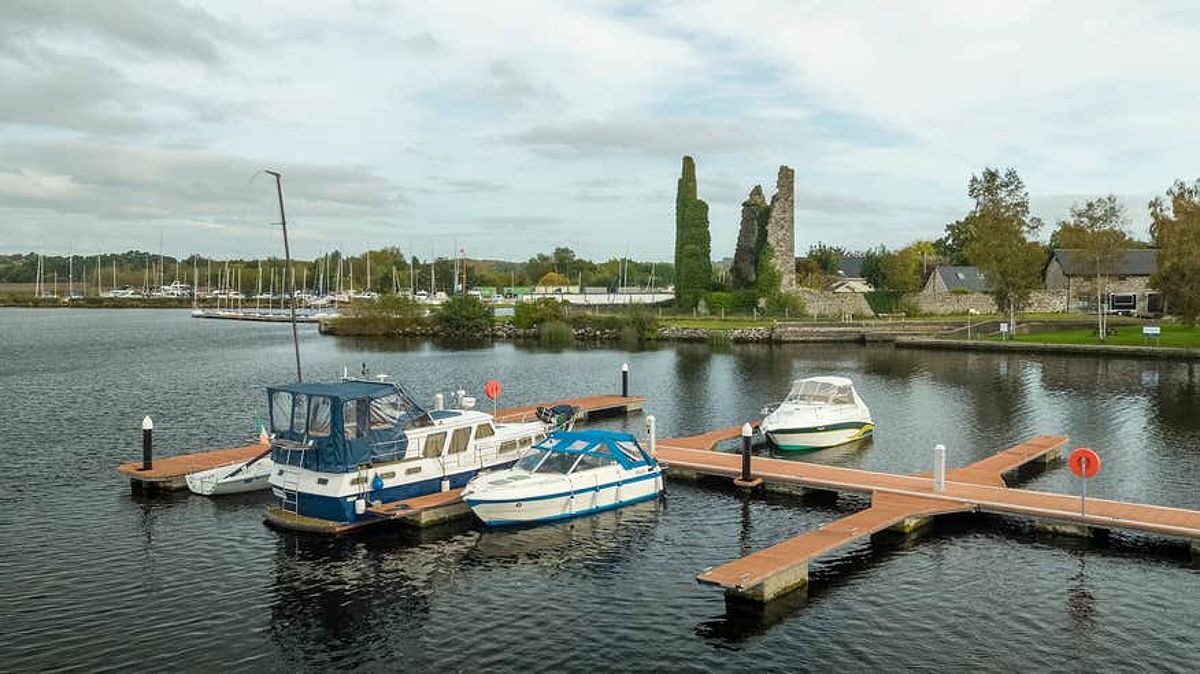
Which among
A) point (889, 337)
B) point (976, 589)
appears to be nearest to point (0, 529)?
point (976, 589)

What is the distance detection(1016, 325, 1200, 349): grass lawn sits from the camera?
67625 mm

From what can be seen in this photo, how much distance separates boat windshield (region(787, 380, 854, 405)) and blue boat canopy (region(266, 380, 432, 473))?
59.3ft

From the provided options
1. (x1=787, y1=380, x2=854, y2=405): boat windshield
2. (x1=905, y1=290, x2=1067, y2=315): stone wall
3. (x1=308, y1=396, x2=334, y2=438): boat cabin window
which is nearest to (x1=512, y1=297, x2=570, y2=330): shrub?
(x1=905, y1=290, x2=1067, y2=315): stone wall

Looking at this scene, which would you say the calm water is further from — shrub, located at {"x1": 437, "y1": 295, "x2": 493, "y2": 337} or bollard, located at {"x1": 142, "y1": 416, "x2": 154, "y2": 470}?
shrub, located at {"x1": 437, "y1": 295, "x2": 493, "y2": 337}

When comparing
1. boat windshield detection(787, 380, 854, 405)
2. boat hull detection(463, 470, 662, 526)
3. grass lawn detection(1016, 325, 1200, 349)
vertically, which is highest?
grass lawn detection(1016, 325, 1200, 349)

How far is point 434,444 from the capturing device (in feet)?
84.6

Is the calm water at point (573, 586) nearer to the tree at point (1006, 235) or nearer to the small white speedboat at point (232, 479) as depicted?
the small white speedboat at point (232, 479)

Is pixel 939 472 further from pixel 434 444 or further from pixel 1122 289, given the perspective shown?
pixel 1122 289

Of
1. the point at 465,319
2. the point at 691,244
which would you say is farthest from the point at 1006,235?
the point at 465,319

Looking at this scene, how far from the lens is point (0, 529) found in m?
23.6

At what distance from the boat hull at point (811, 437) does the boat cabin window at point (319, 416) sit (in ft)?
57.0

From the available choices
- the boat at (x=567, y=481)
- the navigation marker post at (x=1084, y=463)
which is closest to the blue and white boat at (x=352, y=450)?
the boat at (x=567, y=481)

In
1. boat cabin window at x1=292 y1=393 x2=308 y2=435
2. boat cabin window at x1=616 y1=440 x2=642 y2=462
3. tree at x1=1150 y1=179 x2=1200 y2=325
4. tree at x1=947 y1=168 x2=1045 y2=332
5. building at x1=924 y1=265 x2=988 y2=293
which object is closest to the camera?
boat cabin window at x1=292 y1=393 x2=308 y2=435

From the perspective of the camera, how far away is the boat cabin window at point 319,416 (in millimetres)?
23453
